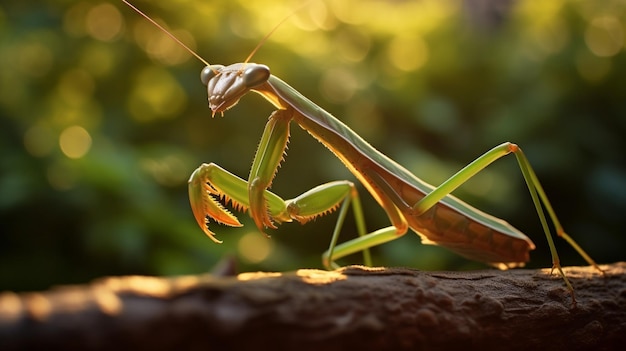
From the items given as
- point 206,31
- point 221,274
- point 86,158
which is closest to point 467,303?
point 221,274

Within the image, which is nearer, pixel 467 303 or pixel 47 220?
pixel 467 303

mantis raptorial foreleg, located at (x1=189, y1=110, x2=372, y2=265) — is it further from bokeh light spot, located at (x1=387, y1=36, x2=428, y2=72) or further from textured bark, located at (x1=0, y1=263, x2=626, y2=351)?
bokeh light spot, located at (x1=387, y1=36, x2=428, y2=72)

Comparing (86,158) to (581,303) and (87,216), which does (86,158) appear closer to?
(87,216)

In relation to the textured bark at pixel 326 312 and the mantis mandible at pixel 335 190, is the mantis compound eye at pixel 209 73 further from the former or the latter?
the textured bark at pixel 326 312

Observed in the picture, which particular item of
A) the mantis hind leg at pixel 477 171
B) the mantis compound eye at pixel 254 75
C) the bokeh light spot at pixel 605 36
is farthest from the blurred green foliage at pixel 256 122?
the mantis compound eye at pixel 254 75

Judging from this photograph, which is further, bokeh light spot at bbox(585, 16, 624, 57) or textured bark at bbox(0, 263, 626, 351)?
bokeh light spot at bbox(585, 16, 624, 57)

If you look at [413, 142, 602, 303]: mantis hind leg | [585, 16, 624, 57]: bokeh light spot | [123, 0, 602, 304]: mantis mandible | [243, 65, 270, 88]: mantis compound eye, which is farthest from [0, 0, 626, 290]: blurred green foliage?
[243, 65, 270, 88]: mantis compound eye

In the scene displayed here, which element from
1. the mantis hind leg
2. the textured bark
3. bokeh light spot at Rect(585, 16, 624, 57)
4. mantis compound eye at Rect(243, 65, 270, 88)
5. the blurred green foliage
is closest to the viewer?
the textured bark
